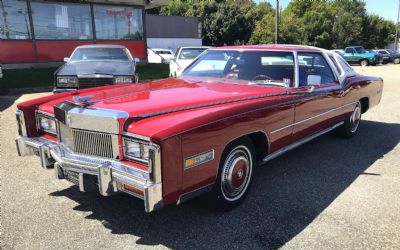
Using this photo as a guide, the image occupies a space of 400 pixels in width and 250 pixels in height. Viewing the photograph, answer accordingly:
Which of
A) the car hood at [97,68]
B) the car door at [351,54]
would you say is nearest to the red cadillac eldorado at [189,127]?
the car hood at [97,68]

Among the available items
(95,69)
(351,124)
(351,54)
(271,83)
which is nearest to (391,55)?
(351,54)

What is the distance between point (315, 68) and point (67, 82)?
520 cm

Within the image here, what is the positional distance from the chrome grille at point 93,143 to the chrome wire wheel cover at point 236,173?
3.48 ft

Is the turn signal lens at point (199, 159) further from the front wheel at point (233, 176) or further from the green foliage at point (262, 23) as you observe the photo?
the green foliage at point (262, 23)

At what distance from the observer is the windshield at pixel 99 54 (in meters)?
9.27

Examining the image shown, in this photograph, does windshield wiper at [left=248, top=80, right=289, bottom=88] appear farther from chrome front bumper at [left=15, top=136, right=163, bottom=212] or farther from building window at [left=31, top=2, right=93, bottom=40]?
building window at [left=31, top=2, right=93, bottom=40]

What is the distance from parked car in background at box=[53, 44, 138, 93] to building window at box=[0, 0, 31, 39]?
7.06m

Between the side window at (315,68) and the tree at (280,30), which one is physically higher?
the tree at (280,30)

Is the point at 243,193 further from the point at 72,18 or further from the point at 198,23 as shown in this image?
the point at 198,23

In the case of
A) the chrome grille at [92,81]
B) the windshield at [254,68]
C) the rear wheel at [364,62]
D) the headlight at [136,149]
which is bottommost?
the rear wheel at [364,62]

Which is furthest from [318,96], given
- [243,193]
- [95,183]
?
[95,183]

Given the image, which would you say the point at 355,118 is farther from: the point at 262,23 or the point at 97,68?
the point at 262,23

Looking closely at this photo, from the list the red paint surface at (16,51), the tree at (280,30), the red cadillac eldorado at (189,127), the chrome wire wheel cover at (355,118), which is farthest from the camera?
the tree at (280,30)

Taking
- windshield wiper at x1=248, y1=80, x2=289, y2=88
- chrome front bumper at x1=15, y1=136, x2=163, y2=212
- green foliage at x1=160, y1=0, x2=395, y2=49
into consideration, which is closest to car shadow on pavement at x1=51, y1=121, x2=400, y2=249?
chrome front bumper at x1=15, y1=136, x2=163, y2=212
